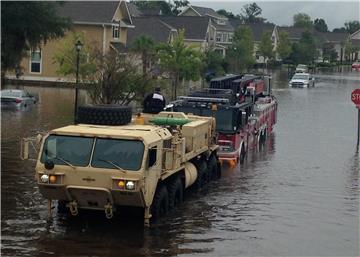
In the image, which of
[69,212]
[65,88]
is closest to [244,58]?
[65,88]

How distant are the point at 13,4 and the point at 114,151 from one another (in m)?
7.73

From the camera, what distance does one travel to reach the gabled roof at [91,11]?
59625 millimetres

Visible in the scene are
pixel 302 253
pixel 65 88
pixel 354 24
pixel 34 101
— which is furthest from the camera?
pixel 354 24

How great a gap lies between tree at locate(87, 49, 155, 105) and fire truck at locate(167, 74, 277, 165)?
234 inches

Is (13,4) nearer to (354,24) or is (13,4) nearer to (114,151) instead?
(114,151)

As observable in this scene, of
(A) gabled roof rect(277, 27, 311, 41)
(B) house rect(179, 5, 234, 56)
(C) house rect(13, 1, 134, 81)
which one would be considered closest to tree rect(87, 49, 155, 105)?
(C) house rect(13, 1, 134, 81)

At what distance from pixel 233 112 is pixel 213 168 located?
270 centimetres

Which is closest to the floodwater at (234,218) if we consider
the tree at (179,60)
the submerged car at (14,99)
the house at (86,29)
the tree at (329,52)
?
the submerged car at (14,99)

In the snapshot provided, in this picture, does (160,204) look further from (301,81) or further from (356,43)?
(356,43)

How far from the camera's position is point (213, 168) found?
2052cm

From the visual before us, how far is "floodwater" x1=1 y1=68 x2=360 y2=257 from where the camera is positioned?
1310 centimetres

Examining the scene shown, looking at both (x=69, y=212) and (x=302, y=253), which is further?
(x=69, y=212)

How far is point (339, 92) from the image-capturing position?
6456cm

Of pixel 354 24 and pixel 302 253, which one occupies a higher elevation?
pixel 354 24
